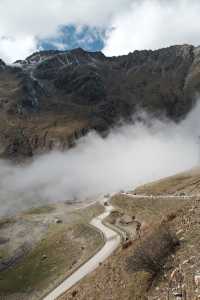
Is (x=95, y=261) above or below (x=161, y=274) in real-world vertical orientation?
below

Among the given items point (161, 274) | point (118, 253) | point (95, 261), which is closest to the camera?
point (161, 274)

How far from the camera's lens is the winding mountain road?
54.5m

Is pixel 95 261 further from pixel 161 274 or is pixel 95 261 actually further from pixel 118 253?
pixel 161 274

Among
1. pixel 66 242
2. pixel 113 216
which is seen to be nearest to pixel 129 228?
pixel 66 242

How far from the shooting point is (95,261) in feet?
210

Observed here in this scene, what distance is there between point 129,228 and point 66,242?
14.4 m

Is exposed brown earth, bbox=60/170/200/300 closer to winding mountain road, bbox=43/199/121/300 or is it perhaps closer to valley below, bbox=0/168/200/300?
valley below, bbox=0/168/200/300

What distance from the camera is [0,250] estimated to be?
10725cm

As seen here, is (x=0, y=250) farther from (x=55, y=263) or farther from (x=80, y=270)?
(x=80, y=270)

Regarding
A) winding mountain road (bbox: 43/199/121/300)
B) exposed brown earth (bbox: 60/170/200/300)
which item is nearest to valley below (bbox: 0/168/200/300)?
exposed brown earth (bbox: 60/170/200/300)

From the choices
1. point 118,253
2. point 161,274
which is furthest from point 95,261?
point 161,274

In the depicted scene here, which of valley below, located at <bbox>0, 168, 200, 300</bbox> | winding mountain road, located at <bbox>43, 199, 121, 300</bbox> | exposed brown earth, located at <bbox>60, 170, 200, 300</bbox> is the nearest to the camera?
exposed brown earth, located at <bbox>60, 170, 200, 300</bbox>

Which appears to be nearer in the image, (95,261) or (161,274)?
(161,274)

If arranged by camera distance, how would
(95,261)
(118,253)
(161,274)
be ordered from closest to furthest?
(161,274), (118,253), (95,261)
